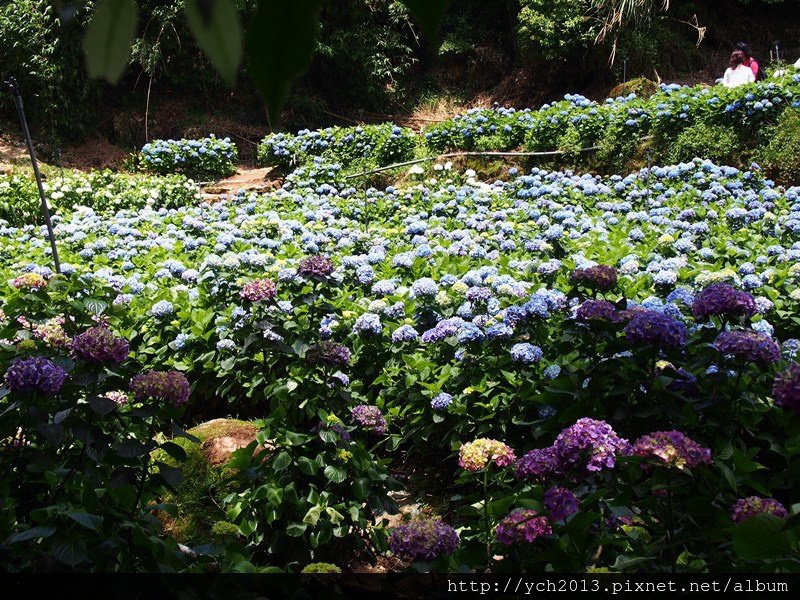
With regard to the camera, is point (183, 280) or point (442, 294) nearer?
point (442, 294)

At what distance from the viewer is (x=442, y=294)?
314cm

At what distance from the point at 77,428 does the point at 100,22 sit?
1.55m

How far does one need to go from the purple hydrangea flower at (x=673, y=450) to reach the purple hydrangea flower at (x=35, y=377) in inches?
49.0

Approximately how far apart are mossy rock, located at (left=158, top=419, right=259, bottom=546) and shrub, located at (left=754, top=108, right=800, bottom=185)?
5.10 meters

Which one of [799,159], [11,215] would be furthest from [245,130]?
[799,159]

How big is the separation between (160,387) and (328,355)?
2.10 feet

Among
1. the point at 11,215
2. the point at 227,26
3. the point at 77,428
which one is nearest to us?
the point at 227,26

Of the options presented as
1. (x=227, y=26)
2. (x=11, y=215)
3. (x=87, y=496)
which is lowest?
(x=11, y=215)

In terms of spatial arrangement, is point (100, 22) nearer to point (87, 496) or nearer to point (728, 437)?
point (87, 496)

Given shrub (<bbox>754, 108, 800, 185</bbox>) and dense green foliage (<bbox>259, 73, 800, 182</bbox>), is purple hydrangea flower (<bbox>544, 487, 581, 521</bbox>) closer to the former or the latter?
dense green foliage (<bbox>259, 73, 800, 182</bbox>)

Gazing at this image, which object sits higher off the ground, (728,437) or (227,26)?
(227,26)

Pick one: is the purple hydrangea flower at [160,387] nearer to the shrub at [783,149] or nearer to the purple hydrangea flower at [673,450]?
the purple hydrangea flower at [673,450]

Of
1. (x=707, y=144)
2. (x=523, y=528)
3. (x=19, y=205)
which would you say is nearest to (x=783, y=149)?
(x=707, y=144)

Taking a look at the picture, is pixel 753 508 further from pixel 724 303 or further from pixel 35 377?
pixel 35 377
